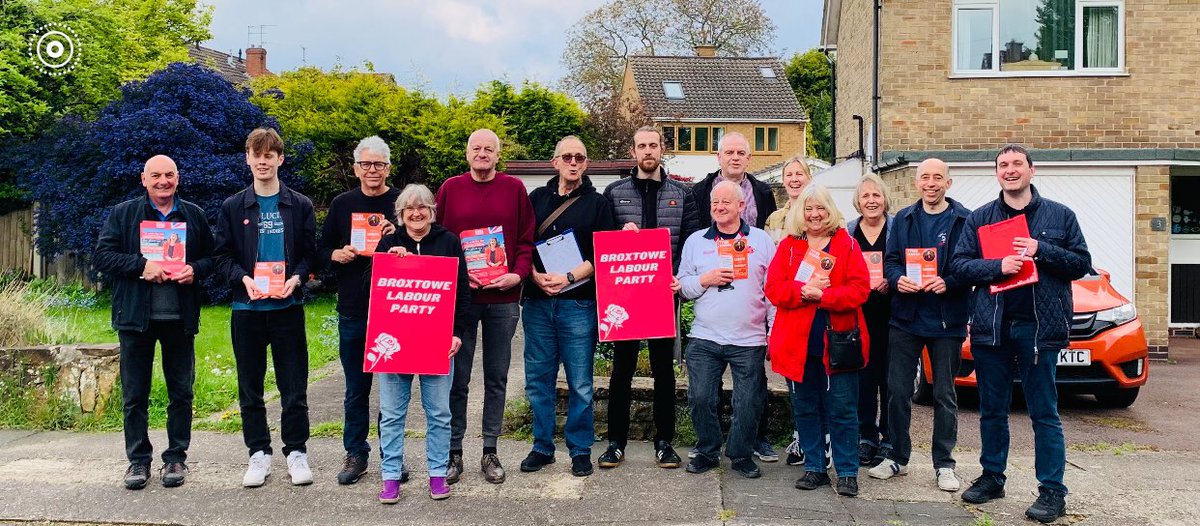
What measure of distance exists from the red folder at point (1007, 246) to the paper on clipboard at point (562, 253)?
2.42 meters

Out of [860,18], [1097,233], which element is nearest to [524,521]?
[1097,233]

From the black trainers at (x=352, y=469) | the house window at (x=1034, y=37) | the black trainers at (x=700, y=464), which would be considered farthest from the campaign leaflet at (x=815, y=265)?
the house window at (x=1034, y=37)

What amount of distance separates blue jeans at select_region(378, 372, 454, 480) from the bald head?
3196 mm

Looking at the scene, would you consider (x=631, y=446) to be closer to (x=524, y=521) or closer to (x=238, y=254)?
(x=524, y=521)

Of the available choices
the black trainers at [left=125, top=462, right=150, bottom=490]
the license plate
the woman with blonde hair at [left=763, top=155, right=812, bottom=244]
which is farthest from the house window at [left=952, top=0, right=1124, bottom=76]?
the black trainers at [left=125, top=462, right=150, bottom=490]

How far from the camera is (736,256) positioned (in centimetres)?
596

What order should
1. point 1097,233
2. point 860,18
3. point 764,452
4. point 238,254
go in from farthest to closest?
point 860,18, point 1097,233, point 764,452, point 238,254

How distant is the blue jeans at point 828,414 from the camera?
19.1 ft

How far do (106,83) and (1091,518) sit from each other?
908 inches

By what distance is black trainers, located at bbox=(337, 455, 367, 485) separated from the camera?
235 inches

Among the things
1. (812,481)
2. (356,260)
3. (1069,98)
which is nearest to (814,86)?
(1069,98)

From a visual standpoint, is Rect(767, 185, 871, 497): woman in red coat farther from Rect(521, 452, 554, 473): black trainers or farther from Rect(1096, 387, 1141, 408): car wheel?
Rect(1096, 387, 1141, 408): car wheel

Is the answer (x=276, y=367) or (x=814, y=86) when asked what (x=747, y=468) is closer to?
(x=276, y=367)

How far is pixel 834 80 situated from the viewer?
21844mm
